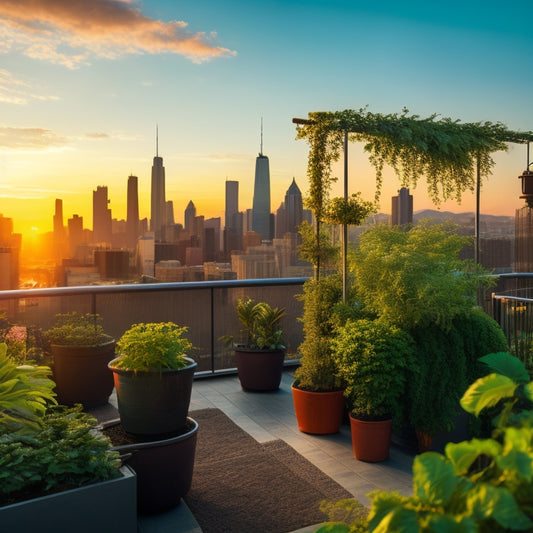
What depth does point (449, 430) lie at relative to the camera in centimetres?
392

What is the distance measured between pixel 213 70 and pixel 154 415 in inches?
251

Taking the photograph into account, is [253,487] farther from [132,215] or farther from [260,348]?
[132,215]

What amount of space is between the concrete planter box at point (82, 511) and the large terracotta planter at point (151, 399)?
0.46 meters

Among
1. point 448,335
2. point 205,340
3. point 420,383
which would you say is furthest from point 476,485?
point 205,340

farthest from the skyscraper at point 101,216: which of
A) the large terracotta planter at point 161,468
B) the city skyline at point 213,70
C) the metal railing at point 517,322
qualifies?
the large terracotta planter at point 161,468

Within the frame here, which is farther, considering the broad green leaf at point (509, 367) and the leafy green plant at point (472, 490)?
the broad green leaf at point (509, 367)

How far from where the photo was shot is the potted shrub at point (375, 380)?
3.86m

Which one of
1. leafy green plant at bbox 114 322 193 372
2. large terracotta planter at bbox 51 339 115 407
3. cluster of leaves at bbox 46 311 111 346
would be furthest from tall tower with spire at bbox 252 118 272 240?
leafy green plant at bbox 114 322 193 372

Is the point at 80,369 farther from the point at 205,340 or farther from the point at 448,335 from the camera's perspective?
the point at 448,335

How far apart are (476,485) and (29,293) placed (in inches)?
200

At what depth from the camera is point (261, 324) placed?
582 cm

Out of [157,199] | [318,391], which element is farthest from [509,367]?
[157,199]

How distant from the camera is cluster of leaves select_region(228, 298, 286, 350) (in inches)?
227

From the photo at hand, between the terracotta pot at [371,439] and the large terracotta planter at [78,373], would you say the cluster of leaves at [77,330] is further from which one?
the terracotta pot at [371,439]
